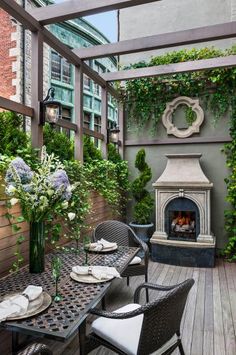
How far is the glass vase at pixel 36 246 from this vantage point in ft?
6.48

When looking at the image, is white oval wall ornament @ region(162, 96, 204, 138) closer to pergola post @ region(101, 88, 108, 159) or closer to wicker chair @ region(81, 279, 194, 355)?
pergola post @ region(101, 88, 108, 159)

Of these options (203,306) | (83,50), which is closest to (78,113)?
(83,50)

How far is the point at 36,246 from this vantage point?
1983 millimetres

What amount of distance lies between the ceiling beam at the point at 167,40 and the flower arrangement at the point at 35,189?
234 cm

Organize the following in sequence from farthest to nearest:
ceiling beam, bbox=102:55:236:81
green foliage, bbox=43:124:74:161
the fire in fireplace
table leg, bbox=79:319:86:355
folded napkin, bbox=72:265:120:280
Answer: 1. the fire in fireplace
2. ceiling beam, bbox=102:55:236:81
3. green foliage, bbox=43:124:74:161
4. folded napkin, bbox=72:265:120:280
5. table leg, bbox=79:319:86:355

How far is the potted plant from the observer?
4.76m

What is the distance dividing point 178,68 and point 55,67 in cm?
585

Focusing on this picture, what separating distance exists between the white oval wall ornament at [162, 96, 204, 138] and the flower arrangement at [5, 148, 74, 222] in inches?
140

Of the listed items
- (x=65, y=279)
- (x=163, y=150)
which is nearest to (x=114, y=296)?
(x=65, y=279)

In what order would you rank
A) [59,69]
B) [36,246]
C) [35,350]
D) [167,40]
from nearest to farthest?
[35,350] → [36,246] → [167,40] → [59,69]

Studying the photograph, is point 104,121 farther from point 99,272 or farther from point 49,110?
point 99,272

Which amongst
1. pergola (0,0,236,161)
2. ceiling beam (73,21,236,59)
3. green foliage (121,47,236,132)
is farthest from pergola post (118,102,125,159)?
ceiling beam (73,21,236,59)

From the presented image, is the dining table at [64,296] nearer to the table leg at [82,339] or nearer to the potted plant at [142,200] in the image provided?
the table leg at [82,339]

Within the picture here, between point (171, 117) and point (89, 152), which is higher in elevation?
point (171, 117)
